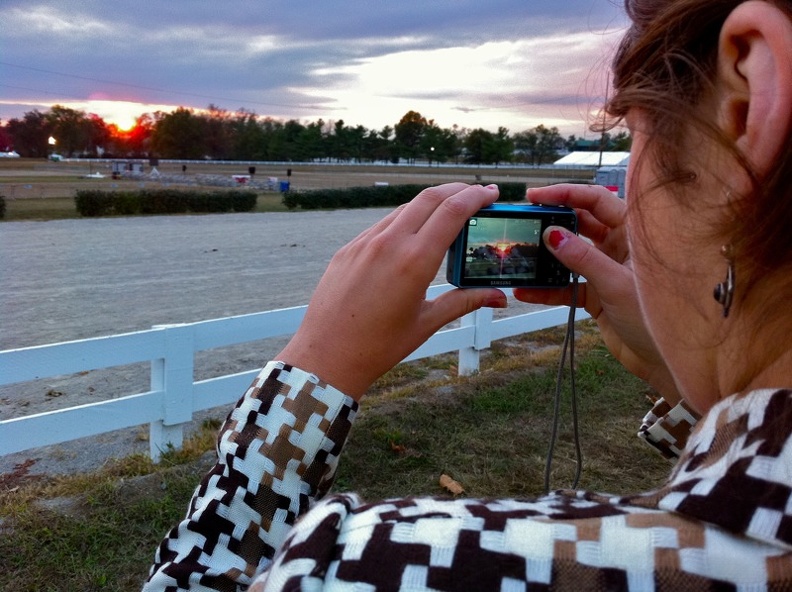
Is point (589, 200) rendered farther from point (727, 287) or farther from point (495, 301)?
point (727, 287)

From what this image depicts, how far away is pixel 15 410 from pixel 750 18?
661 centimetres

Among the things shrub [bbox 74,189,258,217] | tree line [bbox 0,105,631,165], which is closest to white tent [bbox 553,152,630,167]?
shrub [bbox 74,189,258,217]

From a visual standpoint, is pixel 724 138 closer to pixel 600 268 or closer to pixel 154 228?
pixel 600 268

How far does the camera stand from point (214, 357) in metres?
7.54

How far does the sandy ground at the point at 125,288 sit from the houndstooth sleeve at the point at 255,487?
4.41 m

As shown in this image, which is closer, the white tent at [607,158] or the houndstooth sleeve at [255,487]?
the houndstooth sleeve at [255,487]

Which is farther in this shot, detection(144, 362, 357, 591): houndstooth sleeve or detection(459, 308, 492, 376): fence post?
detection(459, 308, 492, 376): fence post

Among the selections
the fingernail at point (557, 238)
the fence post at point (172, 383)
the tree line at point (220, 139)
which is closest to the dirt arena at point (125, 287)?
the fence post at point (172, 383)

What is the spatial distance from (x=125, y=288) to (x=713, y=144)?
42.2 ft

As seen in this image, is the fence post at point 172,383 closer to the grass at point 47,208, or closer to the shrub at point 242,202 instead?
the grass at point 47,208

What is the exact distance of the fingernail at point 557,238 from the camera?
→ 1.50 metres

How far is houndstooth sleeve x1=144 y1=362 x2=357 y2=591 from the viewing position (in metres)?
0.89

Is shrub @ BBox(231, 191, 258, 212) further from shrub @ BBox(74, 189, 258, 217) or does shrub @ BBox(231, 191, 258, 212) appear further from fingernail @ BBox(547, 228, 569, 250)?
fingernail @ BBox(547, 228, 569, 250)

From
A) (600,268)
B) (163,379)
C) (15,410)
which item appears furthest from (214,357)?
(600,268)
